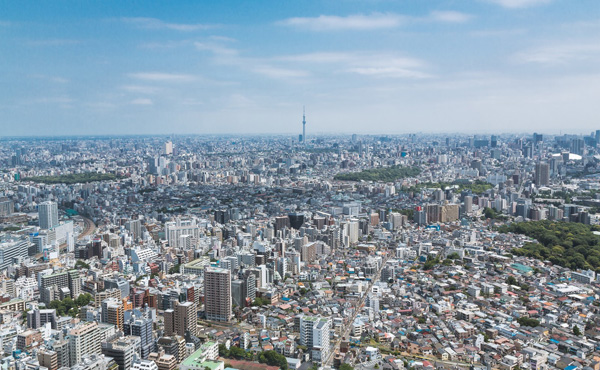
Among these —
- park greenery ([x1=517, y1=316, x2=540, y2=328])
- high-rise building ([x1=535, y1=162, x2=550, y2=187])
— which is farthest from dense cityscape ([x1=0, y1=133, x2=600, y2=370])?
high-rise building ([x1=535, y1=162, x2=550, y2=187])

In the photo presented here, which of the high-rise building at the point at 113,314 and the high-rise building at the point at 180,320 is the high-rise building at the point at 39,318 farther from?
the high-rise building at the point at 180,320

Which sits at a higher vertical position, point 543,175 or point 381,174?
point 543,175

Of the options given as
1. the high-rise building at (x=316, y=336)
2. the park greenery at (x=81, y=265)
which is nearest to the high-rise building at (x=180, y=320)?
the high-rise building at (x=316, y=336)

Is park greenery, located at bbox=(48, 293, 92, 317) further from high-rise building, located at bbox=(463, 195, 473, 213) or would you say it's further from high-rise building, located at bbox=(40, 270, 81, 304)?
high-rise building, located at bbox=(463, 195, 473, 213)

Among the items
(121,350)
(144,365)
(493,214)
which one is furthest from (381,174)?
(144,365)

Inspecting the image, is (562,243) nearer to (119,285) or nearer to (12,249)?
(119,285)
